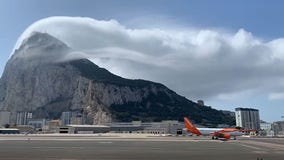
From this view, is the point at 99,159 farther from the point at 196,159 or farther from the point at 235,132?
the point at 235,132

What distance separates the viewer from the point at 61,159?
103ft

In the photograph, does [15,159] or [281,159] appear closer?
[15,159]

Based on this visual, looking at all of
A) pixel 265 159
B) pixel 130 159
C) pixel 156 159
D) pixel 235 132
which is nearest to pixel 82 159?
pixel 130 159

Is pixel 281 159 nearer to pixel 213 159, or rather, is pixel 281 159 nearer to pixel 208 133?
pixel 213 159

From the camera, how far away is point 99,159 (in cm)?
3191

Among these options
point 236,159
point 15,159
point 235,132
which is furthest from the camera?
point 235,132

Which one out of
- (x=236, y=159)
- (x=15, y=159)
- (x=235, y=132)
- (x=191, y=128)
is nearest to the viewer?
(x=15, y=159)

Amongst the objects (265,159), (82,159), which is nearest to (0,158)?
(82,159)

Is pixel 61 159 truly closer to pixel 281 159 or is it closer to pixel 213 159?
pixel 213 159

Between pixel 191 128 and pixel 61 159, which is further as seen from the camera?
pixel 191 128

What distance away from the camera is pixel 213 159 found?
1297 inches

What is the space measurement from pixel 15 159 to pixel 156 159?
14.5 m

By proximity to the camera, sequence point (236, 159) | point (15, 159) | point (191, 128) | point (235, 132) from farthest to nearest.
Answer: point (191, 128) → point (235, 132) → point (236, 159) → point (15, 159)

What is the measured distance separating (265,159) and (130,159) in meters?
14.8
